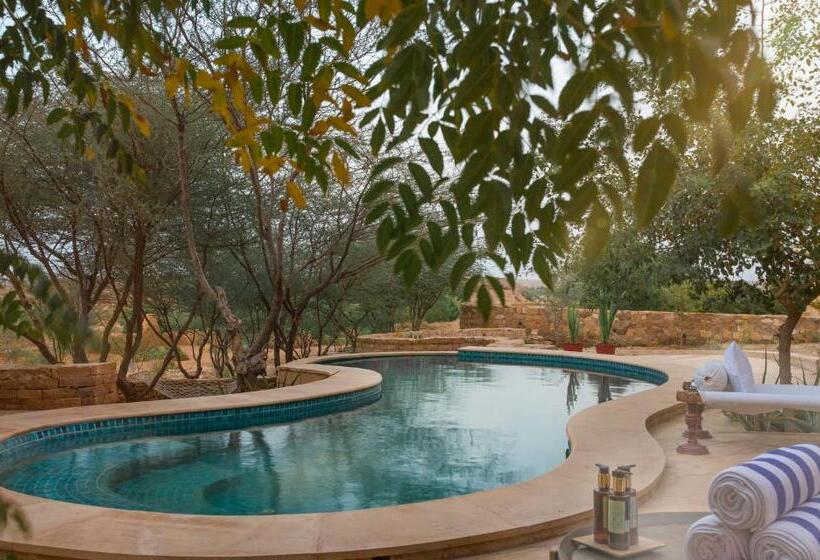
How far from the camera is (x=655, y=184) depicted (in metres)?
1.05

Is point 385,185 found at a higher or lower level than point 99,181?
lower

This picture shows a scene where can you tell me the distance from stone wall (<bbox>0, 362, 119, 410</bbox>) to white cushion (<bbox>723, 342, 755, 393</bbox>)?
6.40m

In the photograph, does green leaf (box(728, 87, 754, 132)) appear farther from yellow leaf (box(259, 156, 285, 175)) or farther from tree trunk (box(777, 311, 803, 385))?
tree trunk (box(777, 311, 803, 385))

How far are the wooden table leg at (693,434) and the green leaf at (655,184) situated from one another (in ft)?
18.4

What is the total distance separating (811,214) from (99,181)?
7.44 m

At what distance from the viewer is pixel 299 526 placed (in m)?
4.01

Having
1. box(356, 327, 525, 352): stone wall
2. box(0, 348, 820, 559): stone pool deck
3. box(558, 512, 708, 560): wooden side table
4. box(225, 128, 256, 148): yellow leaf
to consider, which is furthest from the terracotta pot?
box(225, 128, 256, 148): yellow leaf

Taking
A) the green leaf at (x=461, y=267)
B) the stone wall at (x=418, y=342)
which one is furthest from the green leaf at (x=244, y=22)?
the stone wall at (x=418, y=342)

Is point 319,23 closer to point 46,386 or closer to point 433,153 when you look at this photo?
point 433,153

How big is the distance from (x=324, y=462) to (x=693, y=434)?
3.05 meters

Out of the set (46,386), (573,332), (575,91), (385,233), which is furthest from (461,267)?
(573,332)

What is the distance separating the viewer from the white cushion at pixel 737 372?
250 inches

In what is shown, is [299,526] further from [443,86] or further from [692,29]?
[692,29]

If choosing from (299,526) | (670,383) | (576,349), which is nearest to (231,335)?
(670,383)
